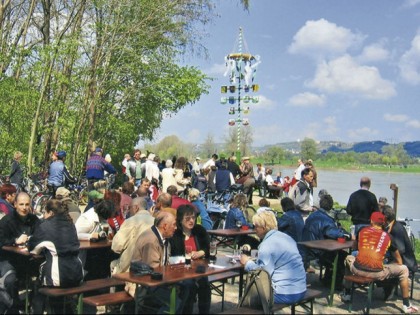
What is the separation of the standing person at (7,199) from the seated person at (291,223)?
362 centimetres

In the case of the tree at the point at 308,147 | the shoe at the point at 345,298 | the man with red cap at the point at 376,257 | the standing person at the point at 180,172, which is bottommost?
the shoe at the point at 345,298

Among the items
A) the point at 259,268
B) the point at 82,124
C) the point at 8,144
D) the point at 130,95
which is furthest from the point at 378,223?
the point at 130,95

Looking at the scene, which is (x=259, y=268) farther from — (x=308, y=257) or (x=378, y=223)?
(x=308, y=257)

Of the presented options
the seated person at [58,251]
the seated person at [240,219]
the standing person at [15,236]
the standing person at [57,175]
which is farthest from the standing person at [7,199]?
the standing person at [57,175]

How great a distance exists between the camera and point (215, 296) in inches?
268

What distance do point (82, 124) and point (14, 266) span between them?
12.9m

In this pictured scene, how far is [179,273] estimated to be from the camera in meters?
4.78

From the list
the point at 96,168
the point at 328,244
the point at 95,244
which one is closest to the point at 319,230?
the point at 328,244

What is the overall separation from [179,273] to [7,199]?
112 inches

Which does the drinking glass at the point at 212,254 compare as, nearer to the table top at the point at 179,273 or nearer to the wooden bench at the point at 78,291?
the table top at the point at 179,273

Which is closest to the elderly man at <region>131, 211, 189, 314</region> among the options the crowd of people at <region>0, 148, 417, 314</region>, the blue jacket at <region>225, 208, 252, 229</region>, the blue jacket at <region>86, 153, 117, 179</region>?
the crowd of people at <region>0, 148, 417, 314</region>

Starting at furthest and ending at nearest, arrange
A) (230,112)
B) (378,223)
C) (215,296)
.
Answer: (230,112) → (215,296) → (378,223)

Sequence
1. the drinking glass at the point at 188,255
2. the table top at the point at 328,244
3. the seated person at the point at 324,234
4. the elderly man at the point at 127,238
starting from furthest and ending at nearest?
the seated person at the point at 324,234, the table top at the point at 328,244, the elderly man at the point at 127,238, the drinking glass at the point at 188,255

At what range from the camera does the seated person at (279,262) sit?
484cm
